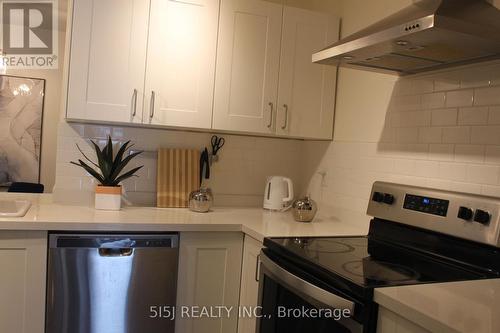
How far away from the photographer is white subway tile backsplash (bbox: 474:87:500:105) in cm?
158

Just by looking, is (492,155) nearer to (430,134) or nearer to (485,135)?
(485,135)

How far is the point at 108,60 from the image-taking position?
2.17m

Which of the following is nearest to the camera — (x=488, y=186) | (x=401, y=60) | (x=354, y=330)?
(x=354, y=330)

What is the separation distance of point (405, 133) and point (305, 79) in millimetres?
741

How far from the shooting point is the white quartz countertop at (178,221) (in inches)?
73.8

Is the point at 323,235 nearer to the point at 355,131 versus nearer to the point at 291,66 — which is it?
the point at 355,131

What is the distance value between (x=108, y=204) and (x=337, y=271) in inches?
52.8

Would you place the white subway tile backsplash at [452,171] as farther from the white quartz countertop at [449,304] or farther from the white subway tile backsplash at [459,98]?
the white quartz countertop at [449,304]

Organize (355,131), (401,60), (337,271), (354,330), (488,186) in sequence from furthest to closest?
(355,131) < (401,60) < (488,186) < (337,271) < (354,330)

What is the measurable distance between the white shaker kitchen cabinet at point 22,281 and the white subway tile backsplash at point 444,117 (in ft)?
5.59

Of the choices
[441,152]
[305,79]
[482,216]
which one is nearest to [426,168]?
[441,152]

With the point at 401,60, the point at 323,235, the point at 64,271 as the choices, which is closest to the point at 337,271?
the point at 323,235

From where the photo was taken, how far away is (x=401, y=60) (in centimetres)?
175

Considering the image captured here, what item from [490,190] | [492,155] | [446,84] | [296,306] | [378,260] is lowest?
[296,306]
